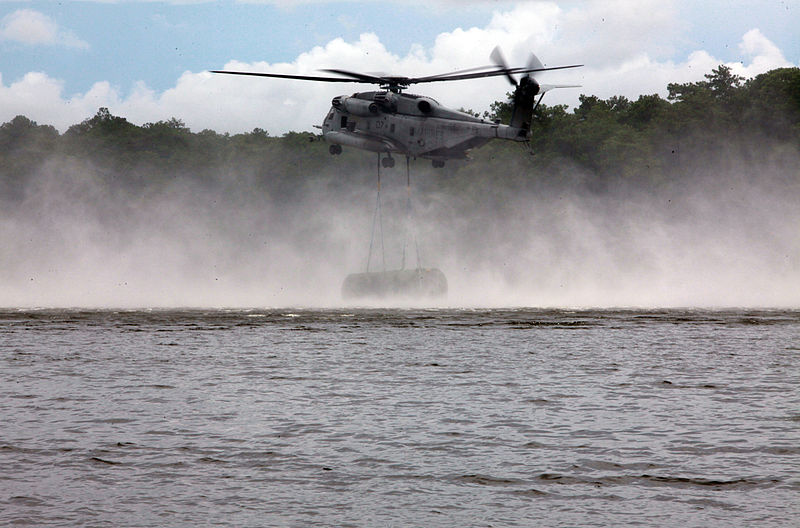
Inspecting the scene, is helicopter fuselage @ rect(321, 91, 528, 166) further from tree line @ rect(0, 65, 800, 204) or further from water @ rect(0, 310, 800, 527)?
tree line @ rect(0, 65, 800, 204)

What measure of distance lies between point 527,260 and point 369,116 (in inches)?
2264

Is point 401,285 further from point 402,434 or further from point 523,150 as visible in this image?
point 523,150

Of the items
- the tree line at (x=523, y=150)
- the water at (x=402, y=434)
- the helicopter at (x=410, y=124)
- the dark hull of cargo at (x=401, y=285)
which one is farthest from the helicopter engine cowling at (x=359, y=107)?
the tree line at (x=523, y=150)

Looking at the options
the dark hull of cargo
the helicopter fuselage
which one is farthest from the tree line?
the helicopter fuselage

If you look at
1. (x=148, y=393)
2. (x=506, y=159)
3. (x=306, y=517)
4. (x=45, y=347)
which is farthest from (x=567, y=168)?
(x=306, y=517)

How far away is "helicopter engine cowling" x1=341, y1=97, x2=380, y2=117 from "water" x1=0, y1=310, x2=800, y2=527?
69.6 feet

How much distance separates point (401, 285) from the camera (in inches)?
2589

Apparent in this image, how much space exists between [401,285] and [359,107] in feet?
44.3

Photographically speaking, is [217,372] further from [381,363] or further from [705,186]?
[705,186]

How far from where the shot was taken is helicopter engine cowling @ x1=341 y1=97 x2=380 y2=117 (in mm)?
55375

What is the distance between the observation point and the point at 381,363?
30.3 m

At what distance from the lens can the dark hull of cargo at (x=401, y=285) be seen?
65.6 metres

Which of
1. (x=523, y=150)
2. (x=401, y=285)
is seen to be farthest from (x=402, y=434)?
(x=523, y=150)

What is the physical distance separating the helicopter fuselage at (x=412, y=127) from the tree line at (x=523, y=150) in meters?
43.7
